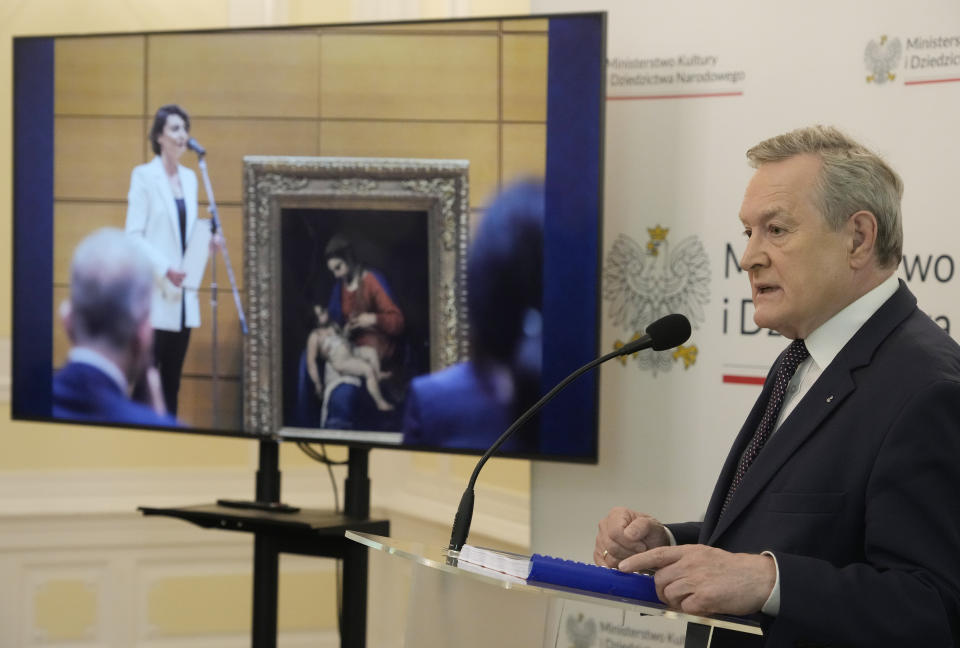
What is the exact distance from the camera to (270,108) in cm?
341

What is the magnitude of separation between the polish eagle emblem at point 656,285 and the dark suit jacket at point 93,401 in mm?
1388

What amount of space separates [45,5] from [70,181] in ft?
4.69

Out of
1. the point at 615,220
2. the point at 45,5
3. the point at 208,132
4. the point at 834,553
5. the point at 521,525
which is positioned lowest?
the point at 521,525

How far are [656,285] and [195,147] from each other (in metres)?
1.43

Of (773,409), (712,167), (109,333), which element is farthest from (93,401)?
(773,409)

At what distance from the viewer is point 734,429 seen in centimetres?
325

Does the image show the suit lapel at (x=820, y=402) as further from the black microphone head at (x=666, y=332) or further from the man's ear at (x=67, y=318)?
the man's ear at (x=67, y=318)

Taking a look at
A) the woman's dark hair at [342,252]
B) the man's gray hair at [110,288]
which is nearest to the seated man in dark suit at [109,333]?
the man's gray hair at [110,288]

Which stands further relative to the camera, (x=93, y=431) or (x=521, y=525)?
(x=93, y=431)

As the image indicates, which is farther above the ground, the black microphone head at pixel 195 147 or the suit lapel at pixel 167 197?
the black microphone head at pixel 195 147

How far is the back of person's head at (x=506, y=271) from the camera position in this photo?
126 inches

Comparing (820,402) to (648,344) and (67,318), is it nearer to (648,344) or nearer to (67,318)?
(648,344)

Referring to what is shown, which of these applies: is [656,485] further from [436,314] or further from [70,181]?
[70,181]

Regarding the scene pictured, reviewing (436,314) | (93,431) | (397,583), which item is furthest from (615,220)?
(93,431)
